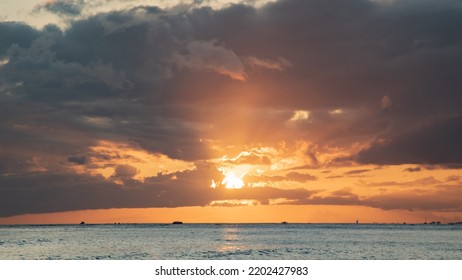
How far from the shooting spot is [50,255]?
106312mm

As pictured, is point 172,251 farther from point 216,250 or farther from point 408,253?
point 408,253
